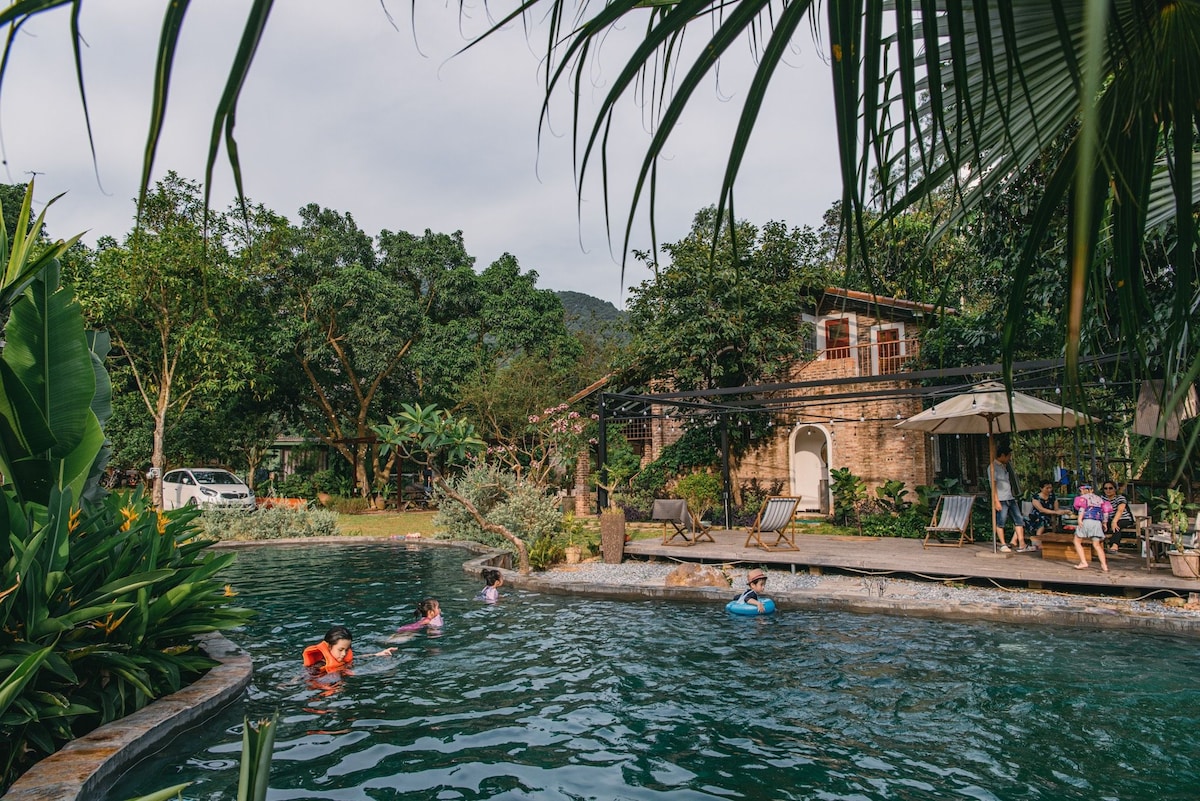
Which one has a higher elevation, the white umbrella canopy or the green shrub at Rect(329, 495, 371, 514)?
the white umbrella canopy

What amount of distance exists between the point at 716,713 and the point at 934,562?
22.5 feet

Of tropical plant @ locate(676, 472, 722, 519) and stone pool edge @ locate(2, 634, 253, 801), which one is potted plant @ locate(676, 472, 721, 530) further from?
stone pool edge @ locate(2, 634, 253, 801)

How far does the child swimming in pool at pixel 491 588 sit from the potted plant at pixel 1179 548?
8.59 metres

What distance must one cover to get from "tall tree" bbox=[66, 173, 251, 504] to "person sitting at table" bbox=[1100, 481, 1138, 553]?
20.8 meters

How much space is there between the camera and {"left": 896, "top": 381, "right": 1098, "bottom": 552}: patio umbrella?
41.7 feet

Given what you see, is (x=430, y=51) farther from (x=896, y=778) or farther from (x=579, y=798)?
(x=896, y=778)

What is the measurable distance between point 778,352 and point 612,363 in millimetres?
5289

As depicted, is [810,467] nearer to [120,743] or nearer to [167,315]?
[167,315]

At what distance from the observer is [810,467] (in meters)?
23.3

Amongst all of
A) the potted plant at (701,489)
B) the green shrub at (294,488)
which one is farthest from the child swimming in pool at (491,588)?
the green shrub at (294,488)

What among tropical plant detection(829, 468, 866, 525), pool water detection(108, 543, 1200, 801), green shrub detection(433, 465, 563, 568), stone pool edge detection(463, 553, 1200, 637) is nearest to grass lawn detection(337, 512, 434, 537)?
green shrub detection(433, 465, 563, 568)

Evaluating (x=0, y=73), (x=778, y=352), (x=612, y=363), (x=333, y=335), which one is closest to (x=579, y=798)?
(x=0, y=73)

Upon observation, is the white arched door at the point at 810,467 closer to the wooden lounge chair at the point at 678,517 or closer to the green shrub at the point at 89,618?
the wooden lounge chair at the point at 678,517

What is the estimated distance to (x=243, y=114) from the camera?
0.85 meters
